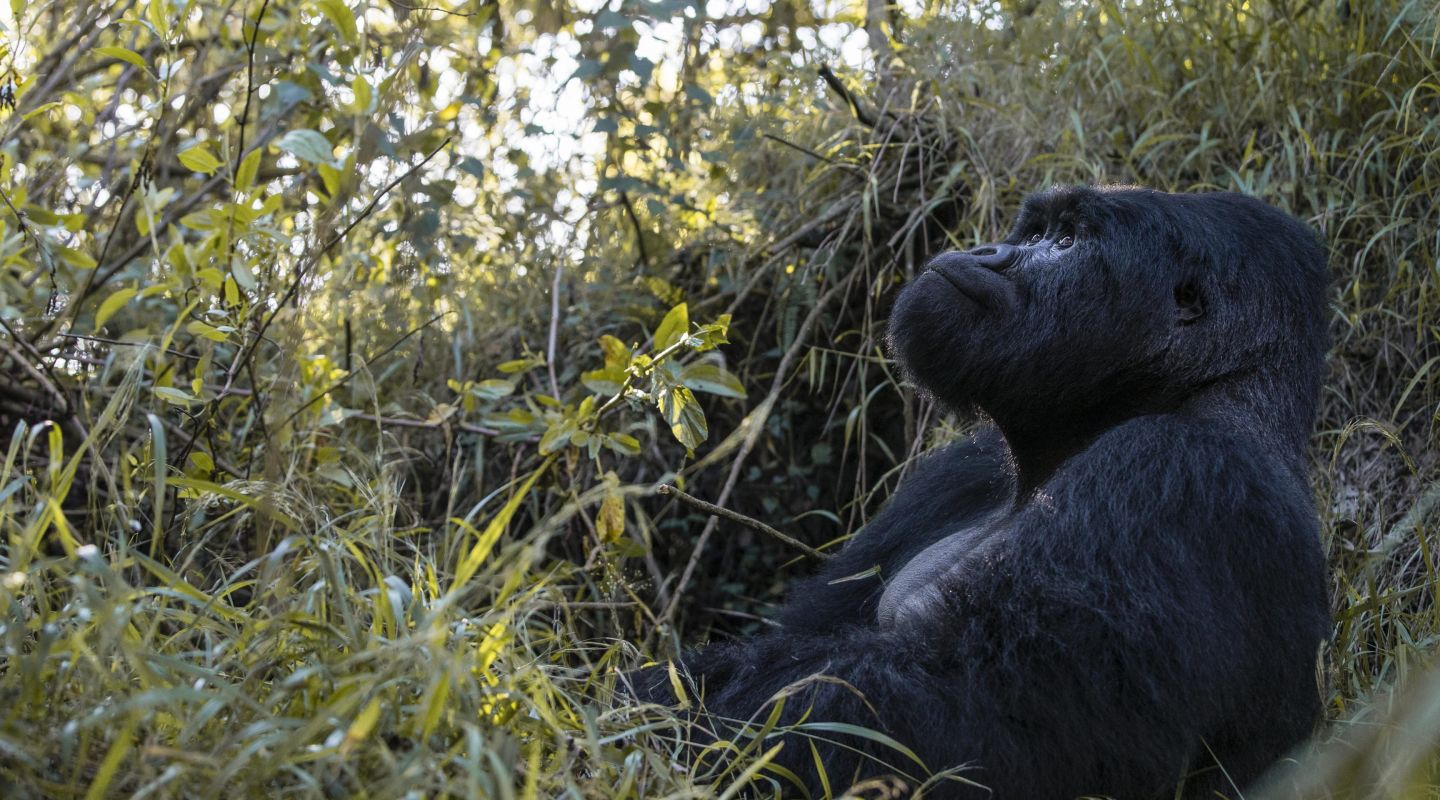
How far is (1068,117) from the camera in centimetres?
451

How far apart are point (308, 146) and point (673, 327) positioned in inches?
39.6

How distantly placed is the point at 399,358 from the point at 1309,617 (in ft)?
11.0

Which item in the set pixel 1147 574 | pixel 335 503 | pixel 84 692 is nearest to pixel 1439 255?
pixel 1147 574

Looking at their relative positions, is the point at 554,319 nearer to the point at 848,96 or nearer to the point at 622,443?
the point at 622,443

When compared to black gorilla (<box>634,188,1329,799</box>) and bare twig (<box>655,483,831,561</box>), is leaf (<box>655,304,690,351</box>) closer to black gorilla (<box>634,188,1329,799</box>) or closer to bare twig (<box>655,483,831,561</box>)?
bare twig (<box>655,483,831,561</box>)

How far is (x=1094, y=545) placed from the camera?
2439 mm

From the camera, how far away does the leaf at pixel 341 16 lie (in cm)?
325

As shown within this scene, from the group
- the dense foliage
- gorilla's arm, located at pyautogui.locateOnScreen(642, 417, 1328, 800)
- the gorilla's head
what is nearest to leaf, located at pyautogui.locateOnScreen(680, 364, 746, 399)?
the dense foliage

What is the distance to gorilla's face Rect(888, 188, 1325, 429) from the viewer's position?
2.95 metres

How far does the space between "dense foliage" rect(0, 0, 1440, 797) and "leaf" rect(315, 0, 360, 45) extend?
0.02m

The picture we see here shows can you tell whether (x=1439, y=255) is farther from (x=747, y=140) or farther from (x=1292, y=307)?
(x=747, y=140)

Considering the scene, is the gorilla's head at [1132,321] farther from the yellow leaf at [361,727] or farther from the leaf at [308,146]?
the yellow leaf at [361,727]

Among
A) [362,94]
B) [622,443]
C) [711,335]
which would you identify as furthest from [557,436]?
[362,94]

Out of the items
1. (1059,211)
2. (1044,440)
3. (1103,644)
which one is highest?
(1059,211)
